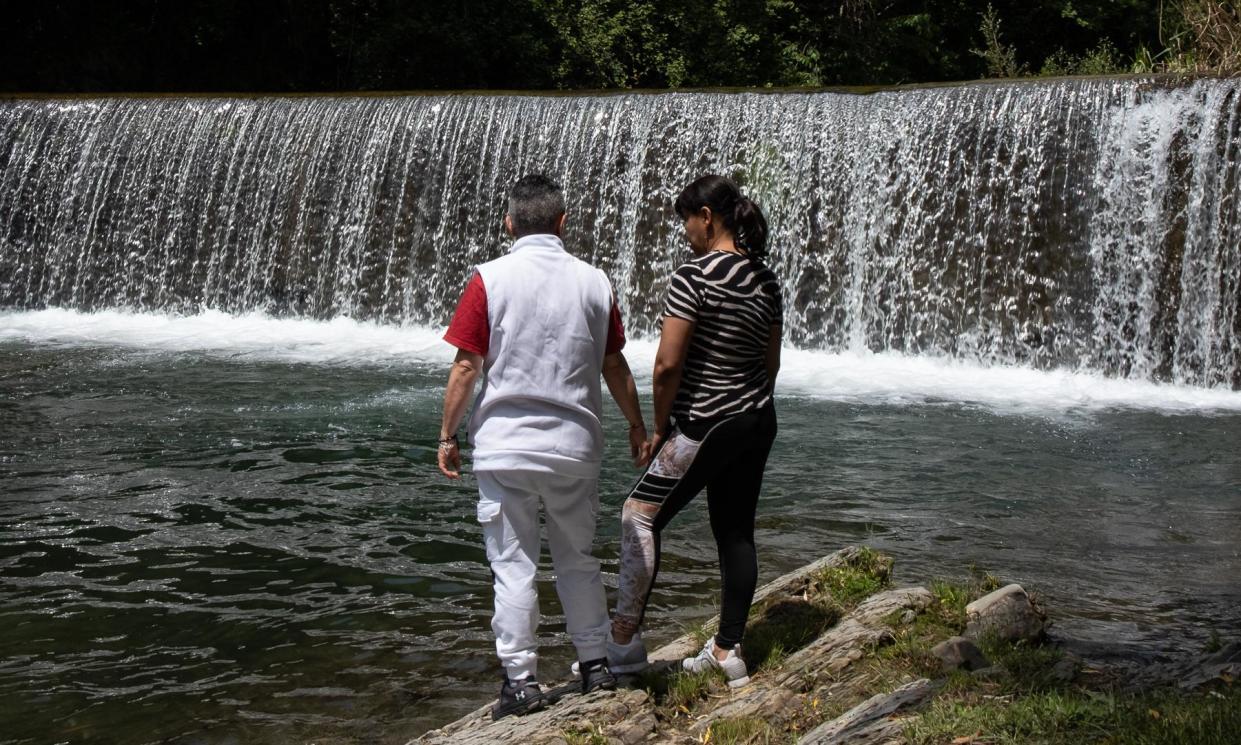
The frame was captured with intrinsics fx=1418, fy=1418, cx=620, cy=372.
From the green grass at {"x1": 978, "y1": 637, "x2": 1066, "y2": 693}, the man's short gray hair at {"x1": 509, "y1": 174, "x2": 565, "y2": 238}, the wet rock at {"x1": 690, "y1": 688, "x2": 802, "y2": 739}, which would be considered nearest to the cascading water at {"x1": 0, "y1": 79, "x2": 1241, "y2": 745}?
the green grass at {"x1": 978, "y1": 637, "x2": 1066, "y2": 693}

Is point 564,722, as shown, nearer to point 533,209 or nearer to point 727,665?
point 727,665

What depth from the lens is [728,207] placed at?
3.87 metres

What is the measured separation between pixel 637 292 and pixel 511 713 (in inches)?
418

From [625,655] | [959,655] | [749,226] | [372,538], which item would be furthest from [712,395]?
[372,538]

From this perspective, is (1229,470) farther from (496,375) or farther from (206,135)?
(206,135)

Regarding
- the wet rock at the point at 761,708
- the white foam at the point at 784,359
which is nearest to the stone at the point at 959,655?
the wet rock at the point at 761,708

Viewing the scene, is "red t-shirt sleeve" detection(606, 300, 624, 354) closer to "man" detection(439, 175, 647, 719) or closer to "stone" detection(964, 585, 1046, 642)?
"man" detection(439, 175, 647, 719)

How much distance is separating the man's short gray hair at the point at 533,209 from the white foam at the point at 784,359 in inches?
272

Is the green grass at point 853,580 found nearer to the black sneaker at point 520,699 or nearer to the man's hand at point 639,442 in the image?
the man's hand at point 639,442

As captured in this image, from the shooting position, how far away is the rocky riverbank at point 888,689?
3318mm

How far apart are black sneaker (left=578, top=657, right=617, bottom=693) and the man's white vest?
0.53 metres

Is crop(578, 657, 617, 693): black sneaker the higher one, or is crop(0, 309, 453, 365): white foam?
crop(0, 309, 453, 365): white foam

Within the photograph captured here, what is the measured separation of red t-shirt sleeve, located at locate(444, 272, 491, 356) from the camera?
370cm

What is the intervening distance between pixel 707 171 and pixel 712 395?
33.9 ft
